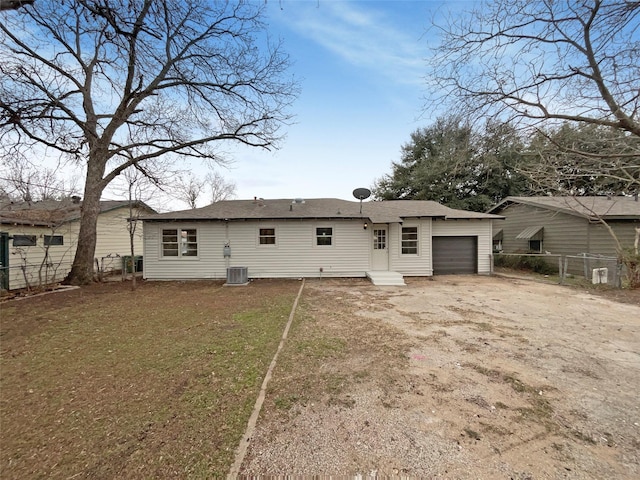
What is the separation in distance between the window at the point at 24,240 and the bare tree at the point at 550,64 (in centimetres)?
1414

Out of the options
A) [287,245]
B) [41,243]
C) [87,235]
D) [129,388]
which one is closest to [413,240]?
[287,245]

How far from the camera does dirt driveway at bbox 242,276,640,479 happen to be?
2.09 m

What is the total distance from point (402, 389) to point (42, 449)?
322 centimetres

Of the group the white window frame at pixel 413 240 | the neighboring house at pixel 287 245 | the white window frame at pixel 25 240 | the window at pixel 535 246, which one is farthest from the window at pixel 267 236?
the window at pixel 535 246

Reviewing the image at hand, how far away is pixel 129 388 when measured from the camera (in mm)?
3145

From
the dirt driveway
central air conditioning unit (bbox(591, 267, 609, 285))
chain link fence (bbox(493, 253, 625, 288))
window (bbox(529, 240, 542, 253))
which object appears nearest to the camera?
the dirt driveway

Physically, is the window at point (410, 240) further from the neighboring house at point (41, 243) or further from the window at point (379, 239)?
the neighboring house at point (41, 243)

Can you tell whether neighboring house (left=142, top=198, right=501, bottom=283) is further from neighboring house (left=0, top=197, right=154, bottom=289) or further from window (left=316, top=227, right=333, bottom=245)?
neighboring house (left=0, top=197, right=154, bottom=289)

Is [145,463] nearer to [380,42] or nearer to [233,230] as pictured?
[380,42]

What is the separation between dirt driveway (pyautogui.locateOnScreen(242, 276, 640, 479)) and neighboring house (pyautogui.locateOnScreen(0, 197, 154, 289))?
9.50 m

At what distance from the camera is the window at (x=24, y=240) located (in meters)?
10.2

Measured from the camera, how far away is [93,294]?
29.4 feet

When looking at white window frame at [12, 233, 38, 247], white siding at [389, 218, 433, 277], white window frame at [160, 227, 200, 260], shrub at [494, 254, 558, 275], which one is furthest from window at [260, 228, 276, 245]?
shrub at [494, 254, 558, 275]

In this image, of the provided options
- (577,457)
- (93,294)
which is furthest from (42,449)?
(93,294)
